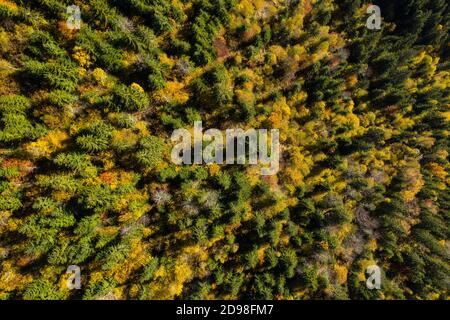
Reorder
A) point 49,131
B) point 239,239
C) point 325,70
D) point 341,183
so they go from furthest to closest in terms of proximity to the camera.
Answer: point 341,183, point 325,70, point 239,239, point 49,131

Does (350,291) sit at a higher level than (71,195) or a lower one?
lower

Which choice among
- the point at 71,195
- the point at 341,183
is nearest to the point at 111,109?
the point at 71,195

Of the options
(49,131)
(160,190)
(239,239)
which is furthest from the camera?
(239,239)

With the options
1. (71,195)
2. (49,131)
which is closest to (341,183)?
(71,195)
